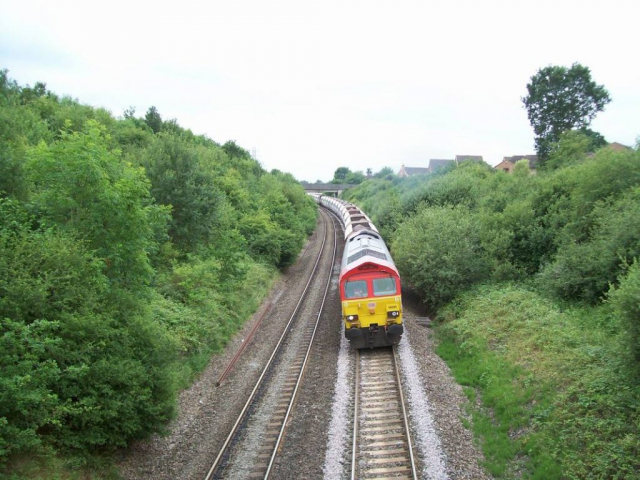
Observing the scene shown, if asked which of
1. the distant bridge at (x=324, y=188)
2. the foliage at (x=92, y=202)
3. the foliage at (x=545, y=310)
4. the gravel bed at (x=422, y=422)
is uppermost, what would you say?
the distant bridge at (x=324, y=188)

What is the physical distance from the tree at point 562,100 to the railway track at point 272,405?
36.4 metres

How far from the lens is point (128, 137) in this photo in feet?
94.3

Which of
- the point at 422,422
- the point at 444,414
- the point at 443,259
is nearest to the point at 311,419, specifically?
the point at 422,422

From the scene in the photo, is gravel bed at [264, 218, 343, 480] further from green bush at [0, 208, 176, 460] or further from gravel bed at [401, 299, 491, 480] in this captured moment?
green bush at [0, 208, 176, 460]

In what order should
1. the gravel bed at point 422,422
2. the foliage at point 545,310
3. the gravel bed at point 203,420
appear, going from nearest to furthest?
the foliage at point 545,310 < the gravel bed at point 422,422 < the gravel bed at point 203,420

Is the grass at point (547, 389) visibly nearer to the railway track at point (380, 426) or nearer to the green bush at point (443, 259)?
the railway track at point (380, 426)

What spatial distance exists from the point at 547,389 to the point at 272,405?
22.8 feet

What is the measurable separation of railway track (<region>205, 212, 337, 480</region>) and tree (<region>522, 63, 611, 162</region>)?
36.4 meters

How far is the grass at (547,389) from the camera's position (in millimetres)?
7965

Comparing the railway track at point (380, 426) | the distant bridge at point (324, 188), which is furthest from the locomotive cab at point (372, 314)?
the distant bridge at point (324, 188)

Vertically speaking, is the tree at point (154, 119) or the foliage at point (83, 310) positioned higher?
the tree at point (154, 119)

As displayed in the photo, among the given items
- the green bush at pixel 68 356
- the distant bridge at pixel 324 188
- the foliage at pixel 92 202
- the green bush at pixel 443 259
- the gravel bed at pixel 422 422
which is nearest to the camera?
the green bush at pixel 68 356

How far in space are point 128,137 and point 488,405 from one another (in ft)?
88.8

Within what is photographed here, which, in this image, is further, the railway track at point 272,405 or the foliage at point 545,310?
the railway track at point 272,405
